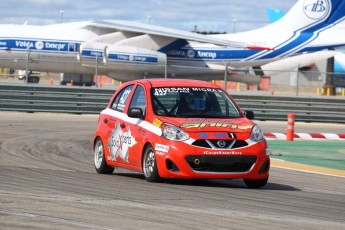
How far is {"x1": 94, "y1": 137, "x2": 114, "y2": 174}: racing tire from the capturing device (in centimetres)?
1321

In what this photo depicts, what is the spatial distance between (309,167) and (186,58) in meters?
29.3

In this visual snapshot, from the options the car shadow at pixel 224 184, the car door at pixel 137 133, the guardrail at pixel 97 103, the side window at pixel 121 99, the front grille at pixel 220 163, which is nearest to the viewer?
the front grille at pixel 220 163

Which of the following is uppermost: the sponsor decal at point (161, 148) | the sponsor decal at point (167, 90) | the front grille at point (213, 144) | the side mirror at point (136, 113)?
the sponsor decal at point (167, 90)

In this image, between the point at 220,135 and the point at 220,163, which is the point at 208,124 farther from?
the point at 220,163

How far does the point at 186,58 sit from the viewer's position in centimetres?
4469

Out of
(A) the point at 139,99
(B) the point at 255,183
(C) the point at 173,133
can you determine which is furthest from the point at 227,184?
(A) the point at 139,99

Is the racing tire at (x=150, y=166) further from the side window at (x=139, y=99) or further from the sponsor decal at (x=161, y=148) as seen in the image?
the side window at (x=139, y=99)

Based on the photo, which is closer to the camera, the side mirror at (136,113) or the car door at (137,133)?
the car door at (137,133)

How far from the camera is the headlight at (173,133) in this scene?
454 inches

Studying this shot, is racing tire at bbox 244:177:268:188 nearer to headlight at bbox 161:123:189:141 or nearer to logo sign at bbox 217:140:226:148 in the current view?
→ logo sign at bbox 217:140:226:148

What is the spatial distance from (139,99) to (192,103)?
799mm

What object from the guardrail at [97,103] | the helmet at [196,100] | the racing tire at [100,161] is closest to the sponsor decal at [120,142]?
the racing tire at [100,161]

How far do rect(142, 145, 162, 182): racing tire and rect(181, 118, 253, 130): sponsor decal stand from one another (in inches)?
22.7

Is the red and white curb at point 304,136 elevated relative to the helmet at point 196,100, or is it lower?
lower
